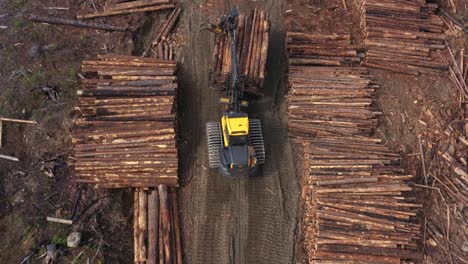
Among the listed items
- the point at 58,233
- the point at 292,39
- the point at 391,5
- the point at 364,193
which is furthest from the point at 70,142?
the point at 391,5

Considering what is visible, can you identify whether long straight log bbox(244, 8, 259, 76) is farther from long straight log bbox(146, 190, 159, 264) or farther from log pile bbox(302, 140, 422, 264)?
long straight log bbox(146, 190, 159, 264)

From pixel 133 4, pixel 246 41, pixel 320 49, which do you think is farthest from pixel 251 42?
pixel 133 4

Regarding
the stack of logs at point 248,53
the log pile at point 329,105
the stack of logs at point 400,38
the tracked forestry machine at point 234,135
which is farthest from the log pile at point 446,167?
the stack of logs at point 248,53

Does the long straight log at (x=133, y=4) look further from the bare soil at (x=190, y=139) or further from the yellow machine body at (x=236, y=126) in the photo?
the yellow machine body at (x=236, y=126)

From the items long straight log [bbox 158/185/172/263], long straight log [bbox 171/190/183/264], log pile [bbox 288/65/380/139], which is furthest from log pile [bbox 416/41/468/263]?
long straight log [bbox 158/185/172/263]

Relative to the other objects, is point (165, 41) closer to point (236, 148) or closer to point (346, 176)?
point (236, 148)

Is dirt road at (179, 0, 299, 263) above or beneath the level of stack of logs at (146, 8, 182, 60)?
beneath
